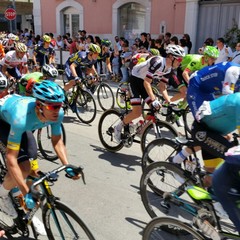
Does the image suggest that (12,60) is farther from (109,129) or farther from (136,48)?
(136,48)

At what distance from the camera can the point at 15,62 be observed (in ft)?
26.6

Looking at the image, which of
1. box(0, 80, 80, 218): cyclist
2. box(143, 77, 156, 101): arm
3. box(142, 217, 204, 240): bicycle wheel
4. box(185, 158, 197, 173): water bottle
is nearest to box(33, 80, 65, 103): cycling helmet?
box(0, 80, 80, 218): cyclist

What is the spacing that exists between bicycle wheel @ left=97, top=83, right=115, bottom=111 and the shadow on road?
316 centimetres

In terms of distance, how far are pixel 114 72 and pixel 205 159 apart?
10.7 m

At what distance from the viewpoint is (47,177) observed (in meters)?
2.75

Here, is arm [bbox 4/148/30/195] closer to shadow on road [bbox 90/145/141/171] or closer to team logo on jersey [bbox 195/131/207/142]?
team logo on jersey [bbox 195/131/207/142]

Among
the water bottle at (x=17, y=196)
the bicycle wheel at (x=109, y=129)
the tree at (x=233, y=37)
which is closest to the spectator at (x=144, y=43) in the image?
the tree at (x=233, y=37)

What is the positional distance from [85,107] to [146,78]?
3102 mm

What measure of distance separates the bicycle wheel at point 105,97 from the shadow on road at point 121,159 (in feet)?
10.4

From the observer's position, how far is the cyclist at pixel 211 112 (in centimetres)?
329

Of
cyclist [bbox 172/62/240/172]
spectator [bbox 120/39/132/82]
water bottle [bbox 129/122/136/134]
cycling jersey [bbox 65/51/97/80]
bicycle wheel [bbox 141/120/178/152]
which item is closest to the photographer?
cyclist [bbox 172/62/240/172]

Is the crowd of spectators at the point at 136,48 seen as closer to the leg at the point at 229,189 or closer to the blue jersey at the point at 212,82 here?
the blue jersey at the point at 212,82

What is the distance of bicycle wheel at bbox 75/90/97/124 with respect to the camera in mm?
7957

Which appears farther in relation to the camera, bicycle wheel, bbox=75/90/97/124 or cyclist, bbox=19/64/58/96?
bicycle wheel, bbox=75/90/97/124
